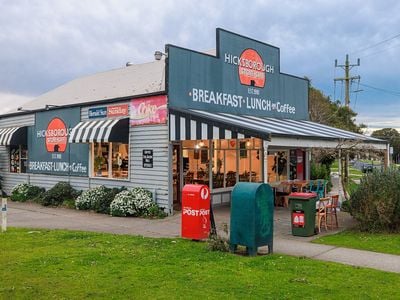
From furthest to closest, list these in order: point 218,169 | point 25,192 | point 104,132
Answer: point 25,192 → point 218,169 → point 104,132

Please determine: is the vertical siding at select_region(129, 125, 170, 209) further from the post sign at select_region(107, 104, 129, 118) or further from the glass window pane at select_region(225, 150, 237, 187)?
the glass window pane at select_region(225, 150, 237, 187)

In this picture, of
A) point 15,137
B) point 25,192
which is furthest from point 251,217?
point 15,137

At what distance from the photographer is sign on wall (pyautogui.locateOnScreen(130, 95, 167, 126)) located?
1454cm

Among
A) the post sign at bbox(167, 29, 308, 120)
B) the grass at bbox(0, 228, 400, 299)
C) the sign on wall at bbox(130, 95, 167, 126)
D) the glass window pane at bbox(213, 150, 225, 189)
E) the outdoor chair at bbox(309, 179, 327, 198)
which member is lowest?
the grass at bbox(0, 228, 400, 299)

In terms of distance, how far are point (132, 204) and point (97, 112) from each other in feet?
14.6

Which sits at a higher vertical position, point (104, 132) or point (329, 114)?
point (329, 114)

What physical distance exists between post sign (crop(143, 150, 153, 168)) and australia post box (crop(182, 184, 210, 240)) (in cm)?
514

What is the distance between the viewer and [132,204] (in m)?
14.3

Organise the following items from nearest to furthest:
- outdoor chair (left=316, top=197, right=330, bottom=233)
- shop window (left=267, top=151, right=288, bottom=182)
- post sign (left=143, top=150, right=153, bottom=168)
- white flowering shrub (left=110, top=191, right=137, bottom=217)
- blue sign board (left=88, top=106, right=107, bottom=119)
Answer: outdoor chair (left=316, top=197, right=330, bottom=233), white flowering shrub (left=110, top=191, right=137, bottom=217), post sign (left=143, top=150, right=153, bottom=168), blue sign board (left=88, top=106, right=107, bottom=119), shop window (left=267, top=151, right=288, bottom=182)

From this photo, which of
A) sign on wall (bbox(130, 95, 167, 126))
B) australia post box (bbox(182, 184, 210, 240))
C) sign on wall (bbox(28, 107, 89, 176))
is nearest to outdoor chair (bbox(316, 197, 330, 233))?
australia post box (bbox(182, 184, 210, 240))

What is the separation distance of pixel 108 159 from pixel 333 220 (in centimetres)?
823

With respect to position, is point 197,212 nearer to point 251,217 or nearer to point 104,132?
point 251,217

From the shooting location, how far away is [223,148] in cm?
1722

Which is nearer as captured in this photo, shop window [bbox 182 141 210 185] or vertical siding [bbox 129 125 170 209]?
vertical siding [bbox 129 125 170 209]
